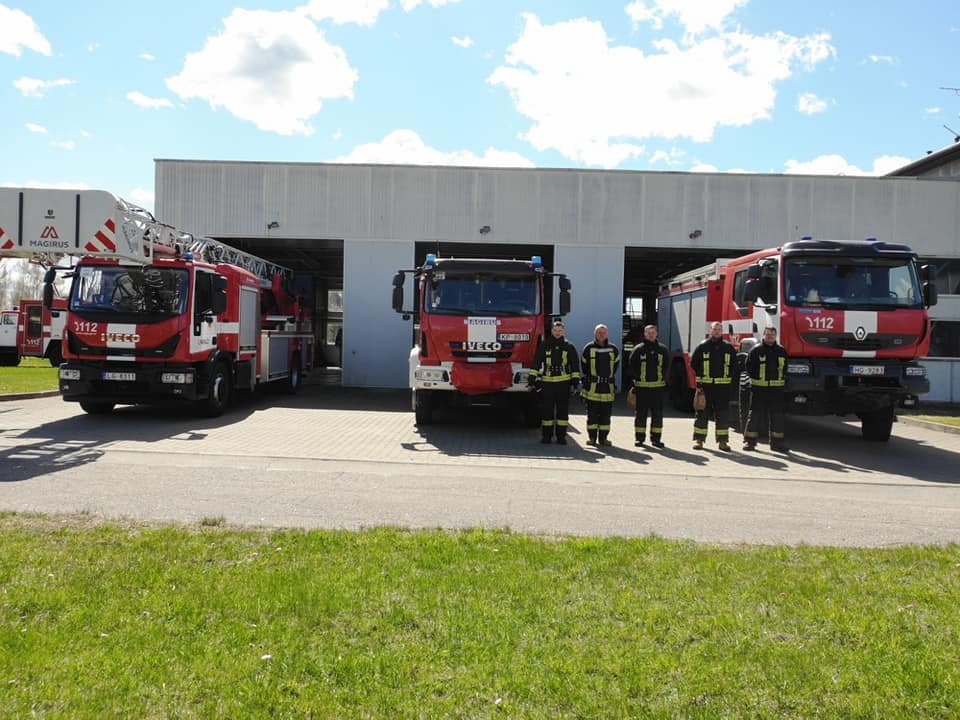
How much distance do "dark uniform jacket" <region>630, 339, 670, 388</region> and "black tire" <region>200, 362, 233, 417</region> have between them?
22.9 feet

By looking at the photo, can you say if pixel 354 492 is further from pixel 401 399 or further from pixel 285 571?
pixel 401 399

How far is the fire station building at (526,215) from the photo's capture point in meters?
19.8

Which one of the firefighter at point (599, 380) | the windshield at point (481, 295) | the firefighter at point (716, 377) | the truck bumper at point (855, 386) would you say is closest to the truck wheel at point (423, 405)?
the windshield at point (481, 295)

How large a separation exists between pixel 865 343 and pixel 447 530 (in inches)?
307

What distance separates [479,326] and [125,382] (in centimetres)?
563

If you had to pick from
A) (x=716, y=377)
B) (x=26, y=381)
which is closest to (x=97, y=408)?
(x=26, y=381)

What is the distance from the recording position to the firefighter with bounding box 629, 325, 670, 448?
10547 mm

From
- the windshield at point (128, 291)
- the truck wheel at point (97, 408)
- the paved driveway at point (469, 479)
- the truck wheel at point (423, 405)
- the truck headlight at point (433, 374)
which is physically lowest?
the paved driveway at point (469, 479)

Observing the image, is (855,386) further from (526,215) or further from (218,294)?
(526,215)

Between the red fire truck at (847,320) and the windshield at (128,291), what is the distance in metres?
9.06

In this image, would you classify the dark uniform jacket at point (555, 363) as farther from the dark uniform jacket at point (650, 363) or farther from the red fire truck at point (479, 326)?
the dark uniform jacket at point (650, 363)

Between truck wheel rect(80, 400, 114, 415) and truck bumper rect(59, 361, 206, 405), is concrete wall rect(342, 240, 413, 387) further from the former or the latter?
truck bumper rect(59, 361, 206, 405)

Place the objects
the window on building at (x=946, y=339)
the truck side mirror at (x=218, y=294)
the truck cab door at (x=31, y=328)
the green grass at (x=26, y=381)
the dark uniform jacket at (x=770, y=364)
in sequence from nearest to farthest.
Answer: the dark uniform jacket at (x=770, y=364)
the truck side mirror at (x=218, y=294)
the green grass at (x=26, y=381)
the window on building at (x=946, y=339)
the truck cab door at (x=31, y=328)

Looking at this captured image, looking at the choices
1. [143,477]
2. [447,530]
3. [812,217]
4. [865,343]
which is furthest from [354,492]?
[812,217]
